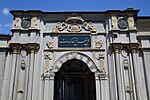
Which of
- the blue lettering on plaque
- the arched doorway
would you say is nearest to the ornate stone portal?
the blue lettering on plaque

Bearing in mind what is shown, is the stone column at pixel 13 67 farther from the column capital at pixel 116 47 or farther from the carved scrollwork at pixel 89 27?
the column capital at pixel 116 47

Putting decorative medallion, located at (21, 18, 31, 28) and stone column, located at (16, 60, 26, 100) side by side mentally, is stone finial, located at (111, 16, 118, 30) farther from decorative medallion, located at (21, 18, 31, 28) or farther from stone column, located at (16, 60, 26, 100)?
stone column, located at (16, 60, 26, 100)

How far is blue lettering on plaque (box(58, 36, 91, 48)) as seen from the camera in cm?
1252

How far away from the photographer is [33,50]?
39.7ft

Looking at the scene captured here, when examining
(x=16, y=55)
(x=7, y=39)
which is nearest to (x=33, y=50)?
(x=16, y=55)

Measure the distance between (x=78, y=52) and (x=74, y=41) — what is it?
0.79 metres

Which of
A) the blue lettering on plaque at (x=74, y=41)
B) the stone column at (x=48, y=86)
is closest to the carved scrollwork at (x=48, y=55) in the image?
the blue lettering on plaque at (x=74, y=41)

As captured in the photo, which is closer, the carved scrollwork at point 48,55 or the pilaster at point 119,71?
the pilaster at point 119,71

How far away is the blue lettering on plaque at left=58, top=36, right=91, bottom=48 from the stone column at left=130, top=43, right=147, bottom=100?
8.89 feet

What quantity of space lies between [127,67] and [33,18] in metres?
6.55

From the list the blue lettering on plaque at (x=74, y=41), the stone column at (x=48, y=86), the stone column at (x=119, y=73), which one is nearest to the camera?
the stone column at (x=119, y=73)

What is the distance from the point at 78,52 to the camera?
12320 mm

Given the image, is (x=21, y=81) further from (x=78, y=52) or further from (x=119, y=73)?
(x=119, y=73)

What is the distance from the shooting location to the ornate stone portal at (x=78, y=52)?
1131 centimetres
